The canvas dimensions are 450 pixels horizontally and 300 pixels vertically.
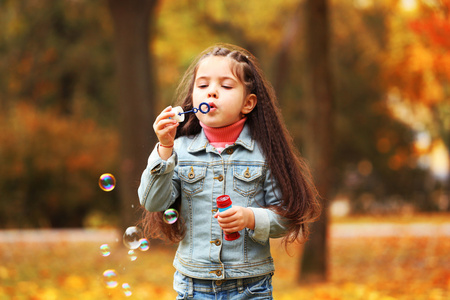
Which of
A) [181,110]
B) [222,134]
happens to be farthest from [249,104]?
[181,110]

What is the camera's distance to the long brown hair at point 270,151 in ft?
8.29

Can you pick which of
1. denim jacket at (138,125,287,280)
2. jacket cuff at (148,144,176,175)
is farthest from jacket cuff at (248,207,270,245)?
jacket cuff at (148,144,176,175)

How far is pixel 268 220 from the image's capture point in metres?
2.43

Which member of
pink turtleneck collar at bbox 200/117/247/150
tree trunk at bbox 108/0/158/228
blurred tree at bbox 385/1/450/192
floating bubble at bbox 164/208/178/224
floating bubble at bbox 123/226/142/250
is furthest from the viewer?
tree trunk at bbox 108/0/158/228

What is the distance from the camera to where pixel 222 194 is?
2500mm

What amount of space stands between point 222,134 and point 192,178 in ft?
0.80

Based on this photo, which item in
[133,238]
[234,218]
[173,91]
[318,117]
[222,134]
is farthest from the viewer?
[173,91]

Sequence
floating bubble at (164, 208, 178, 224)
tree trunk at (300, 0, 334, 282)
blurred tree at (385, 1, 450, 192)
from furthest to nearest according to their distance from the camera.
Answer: blurred tree at (385, 1, 450, 192)
tree trunk at (300, 0, 334, 282)
floating bubble at (164, 208, 178, 224)

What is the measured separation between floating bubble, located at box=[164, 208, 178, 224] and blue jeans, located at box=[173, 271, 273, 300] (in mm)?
259

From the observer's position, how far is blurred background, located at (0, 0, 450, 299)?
8.66 metres

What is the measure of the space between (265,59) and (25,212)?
34.5 feet

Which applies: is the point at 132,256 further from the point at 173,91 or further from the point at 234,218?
the point at 173,91

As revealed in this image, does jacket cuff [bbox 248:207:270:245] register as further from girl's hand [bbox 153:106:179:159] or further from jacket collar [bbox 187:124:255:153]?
girl's hand [bbox 153:106:179:159]

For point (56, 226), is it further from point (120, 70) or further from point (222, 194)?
point (222, 194)
